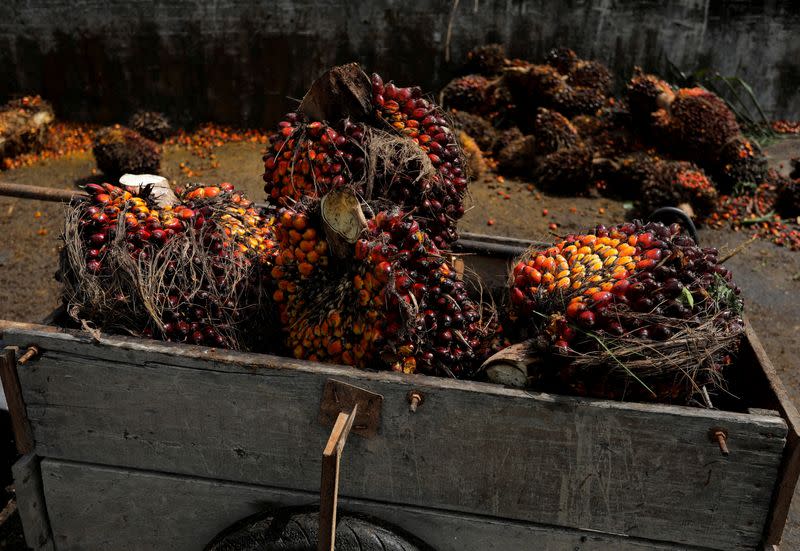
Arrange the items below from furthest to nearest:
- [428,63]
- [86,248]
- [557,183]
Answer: [428,63], [557,183], [86,248]

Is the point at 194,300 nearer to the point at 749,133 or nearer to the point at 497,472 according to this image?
the point at 497,472

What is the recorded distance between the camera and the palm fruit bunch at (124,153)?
7055 millimetres

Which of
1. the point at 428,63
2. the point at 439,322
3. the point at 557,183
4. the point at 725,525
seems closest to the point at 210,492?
the point at 439,322

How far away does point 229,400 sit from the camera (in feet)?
6.71

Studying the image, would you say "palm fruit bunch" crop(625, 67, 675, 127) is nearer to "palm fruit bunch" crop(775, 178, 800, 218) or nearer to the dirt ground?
the dirt ground

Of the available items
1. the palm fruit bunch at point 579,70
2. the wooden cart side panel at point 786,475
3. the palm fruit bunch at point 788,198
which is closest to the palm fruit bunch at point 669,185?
the palm fruit bunch at point 788,198

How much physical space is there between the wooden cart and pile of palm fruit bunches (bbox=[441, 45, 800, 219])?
5118 millimetres

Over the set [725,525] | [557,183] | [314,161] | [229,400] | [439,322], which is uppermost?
[314,161]

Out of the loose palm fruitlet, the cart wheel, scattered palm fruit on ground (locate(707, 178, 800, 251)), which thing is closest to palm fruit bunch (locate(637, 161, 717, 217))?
scattered palm fruit on ground (locate(707, 178, 800, 251))

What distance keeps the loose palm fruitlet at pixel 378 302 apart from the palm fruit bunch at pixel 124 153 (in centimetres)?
534

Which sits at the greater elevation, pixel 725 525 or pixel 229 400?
pixel 229 400

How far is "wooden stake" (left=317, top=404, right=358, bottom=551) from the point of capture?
177 cm

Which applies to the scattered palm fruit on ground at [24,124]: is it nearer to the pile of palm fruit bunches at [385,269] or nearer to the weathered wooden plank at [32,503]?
the pile of palm fruit bunches at [385,269]

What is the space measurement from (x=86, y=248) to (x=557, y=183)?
18.9 ft
